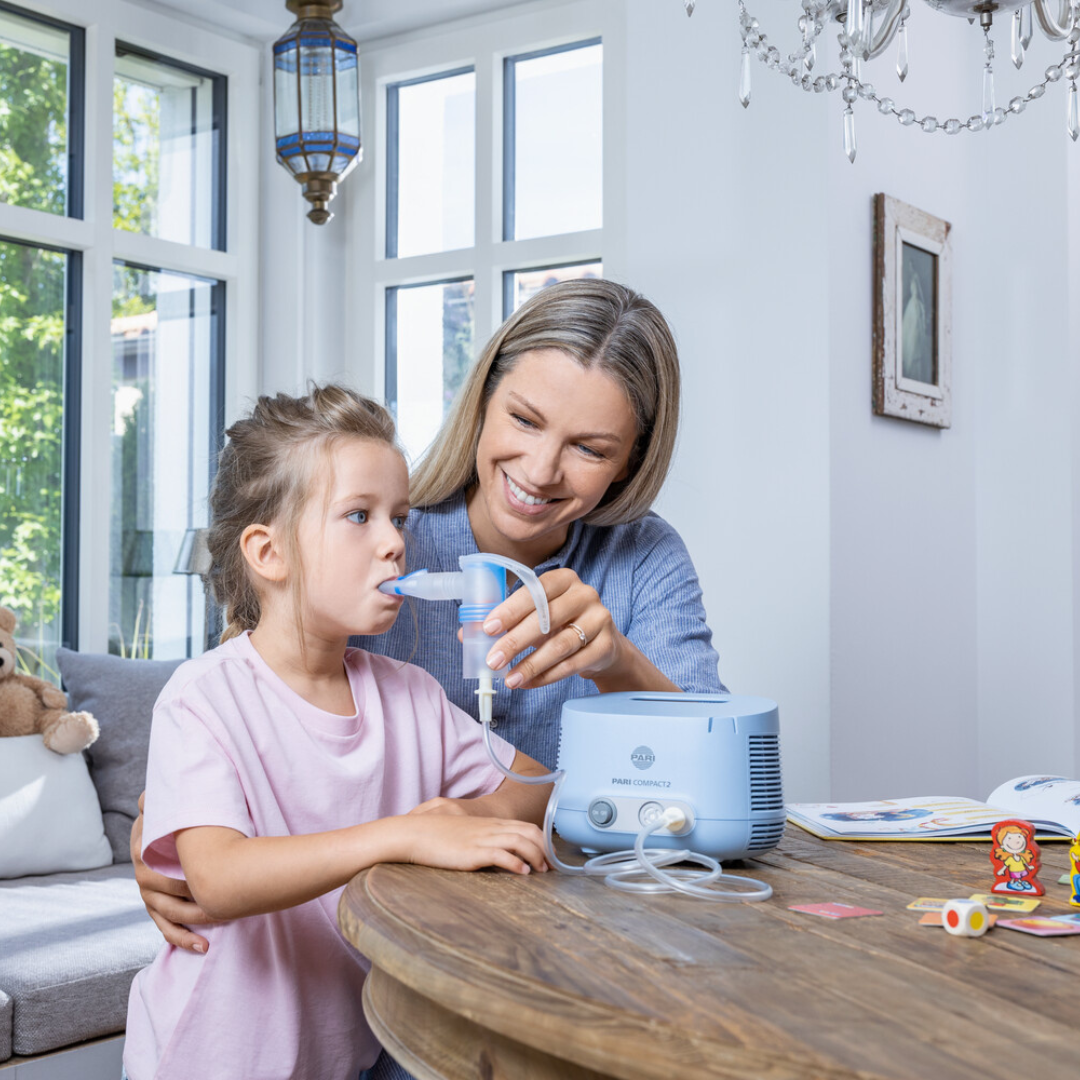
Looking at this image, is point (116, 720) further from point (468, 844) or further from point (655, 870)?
point (655, 870)

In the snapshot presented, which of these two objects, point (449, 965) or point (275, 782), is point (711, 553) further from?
point (449, 965)

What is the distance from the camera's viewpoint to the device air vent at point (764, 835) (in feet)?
3.17

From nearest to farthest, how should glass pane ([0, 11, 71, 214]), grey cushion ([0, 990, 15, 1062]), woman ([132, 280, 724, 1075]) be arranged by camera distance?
woman ([132, 280, 724, 1075]), grey cushion ([0, 990, 15, 1062]), glass pane ([0, 11, 71, 214])

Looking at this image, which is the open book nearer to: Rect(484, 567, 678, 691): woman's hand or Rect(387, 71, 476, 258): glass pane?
Rect(484, 567, 678, 691): woman's hand

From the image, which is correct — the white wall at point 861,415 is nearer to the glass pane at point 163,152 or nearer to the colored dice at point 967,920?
the glass pane at point 163,152

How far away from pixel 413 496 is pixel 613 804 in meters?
0.64

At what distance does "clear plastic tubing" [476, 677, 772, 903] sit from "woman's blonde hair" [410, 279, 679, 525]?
0.50 m

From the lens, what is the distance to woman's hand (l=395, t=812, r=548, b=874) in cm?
93

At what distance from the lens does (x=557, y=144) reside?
3.22 m

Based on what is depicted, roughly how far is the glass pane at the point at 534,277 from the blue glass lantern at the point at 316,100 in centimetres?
52

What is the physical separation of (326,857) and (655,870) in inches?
9.7

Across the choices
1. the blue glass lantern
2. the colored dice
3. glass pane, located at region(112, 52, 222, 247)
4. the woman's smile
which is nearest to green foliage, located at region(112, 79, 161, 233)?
glass pane, located at region(112, 52, 222, 247)

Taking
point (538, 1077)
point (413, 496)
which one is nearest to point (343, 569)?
point (413, 496)

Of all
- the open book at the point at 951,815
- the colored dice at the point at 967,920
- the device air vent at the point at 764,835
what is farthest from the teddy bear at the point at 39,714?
the colored dice at the point at 967,920
